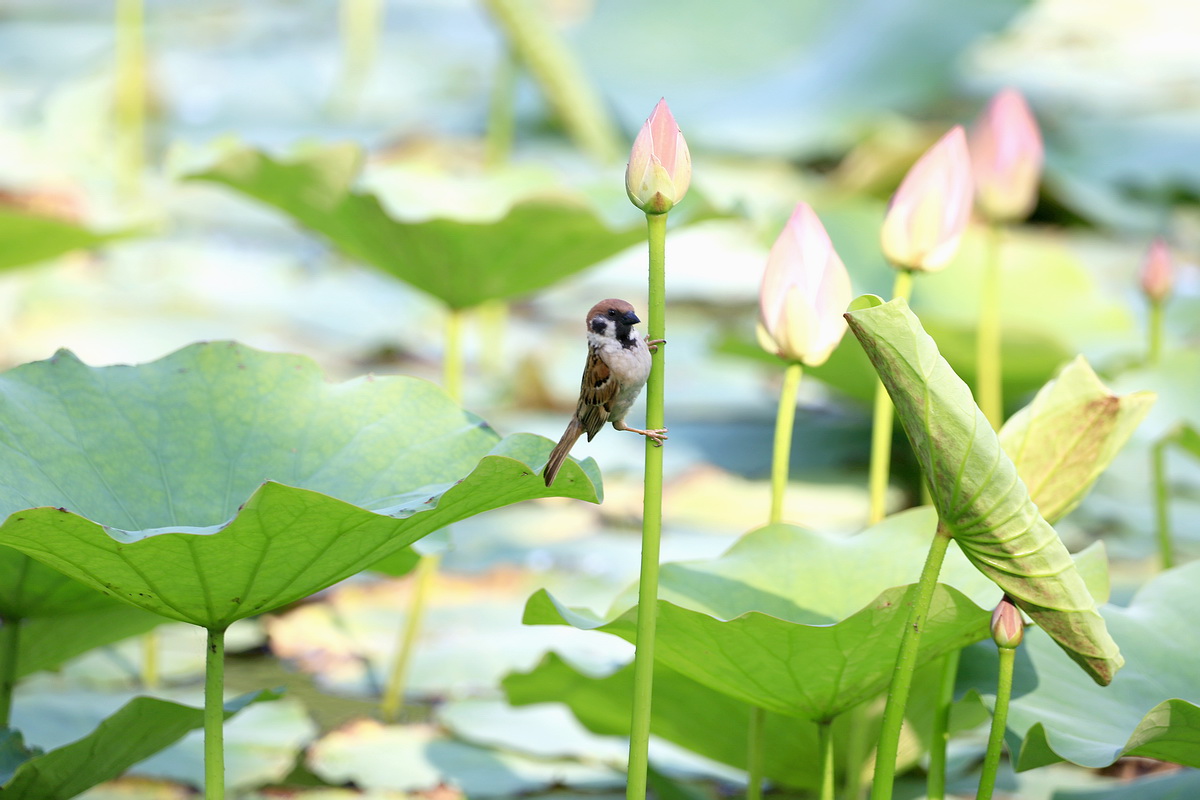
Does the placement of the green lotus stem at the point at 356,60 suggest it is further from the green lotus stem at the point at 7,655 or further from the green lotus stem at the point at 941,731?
the green lotus stem at the point at 941,731

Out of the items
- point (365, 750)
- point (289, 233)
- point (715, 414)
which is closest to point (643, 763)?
point (365, 750)

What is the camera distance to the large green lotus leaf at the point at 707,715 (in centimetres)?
97

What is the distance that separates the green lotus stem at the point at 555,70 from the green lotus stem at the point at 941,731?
7.04ft

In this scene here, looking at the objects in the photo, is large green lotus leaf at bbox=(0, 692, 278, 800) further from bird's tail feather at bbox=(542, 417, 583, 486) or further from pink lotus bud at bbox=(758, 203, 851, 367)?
pink lotus bud at bbox=(758, 203, 851, 367)

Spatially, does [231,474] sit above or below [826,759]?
above

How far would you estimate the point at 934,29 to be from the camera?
11.4 feet

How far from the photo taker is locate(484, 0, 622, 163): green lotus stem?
269 centimetres

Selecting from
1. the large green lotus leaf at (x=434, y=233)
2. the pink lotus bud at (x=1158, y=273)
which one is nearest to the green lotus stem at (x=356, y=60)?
the large green lotus leaf at (x=434, y=233)

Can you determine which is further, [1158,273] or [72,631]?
[1158,273]

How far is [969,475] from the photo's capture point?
61 cm

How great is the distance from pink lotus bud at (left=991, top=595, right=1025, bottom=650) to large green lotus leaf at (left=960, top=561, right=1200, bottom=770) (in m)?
0.12

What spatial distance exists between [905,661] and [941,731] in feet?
0.68

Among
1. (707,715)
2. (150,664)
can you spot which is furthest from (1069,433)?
(150,664)

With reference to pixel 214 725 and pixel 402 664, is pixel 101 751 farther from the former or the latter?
pixel 402 664
